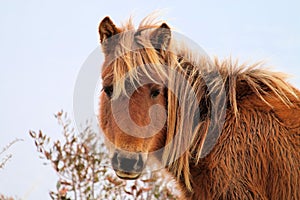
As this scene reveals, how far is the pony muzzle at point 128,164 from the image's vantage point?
415 cm

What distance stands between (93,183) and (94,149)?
16.9 inches

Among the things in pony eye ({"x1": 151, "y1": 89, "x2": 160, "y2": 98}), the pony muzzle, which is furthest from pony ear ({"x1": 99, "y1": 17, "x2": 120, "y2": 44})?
the pony muzzle

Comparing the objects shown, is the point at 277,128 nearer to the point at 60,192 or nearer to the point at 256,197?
the point at 256,197

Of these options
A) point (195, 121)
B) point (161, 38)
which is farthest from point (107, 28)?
point (195, 121)

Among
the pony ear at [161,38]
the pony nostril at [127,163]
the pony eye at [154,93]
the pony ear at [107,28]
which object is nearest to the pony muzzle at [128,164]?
the pony nostril at [127,163]

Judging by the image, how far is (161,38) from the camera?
4578 mm

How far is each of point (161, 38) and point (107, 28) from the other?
0.52 metres

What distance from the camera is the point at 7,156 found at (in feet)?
19.5

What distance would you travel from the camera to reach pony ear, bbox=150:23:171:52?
14.9 feet

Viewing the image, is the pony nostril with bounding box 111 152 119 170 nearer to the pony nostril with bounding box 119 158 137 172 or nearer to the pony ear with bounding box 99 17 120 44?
the pony nostril with bounding box 119 158 137 172

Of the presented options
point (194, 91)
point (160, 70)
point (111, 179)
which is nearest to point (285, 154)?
point (194, 91)

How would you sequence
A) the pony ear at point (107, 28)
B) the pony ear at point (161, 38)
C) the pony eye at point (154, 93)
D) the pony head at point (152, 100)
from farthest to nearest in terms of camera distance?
the pony ear at point (107, 28)
the pony ear at point (161, 38)
the pony eye at point (154, 93)
the pony head at point (152, 100)

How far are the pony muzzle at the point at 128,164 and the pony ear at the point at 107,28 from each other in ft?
3.77

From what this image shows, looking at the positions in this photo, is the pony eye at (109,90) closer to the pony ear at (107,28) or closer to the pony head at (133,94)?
the pony head at (133,94)
